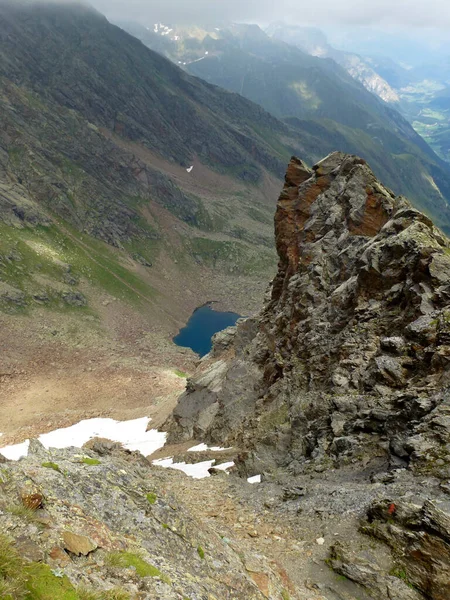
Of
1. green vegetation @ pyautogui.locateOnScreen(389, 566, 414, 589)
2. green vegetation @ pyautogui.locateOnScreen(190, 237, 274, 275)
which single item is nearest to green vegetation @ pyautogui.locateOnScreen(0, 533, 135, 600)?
green vegetation @ pyautogui.locateOnScreen(389, 566, 414, 589)

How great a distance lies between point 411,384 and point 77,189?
131 meters

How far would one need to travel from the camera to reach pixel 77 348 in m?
80.1

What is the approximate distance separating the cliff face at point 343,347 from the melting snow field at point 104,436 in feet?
11.1

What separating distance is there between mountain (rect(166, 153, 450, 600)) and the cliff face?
0.09 metres

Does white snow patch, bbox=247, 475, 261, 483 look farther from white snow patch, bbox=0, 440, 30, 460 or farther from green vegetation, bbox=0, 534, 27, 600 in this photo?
white snow patch, bbox=0, 440, 30, 460

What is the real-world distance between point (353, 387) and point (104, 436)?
113 ft

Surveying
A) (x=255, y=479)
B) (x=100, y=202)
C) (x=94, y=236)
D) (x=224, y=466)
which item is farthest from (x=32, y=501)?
(x=100, y=202)

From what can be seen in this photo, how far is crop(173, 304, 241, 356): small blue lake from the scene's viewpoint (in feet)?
339

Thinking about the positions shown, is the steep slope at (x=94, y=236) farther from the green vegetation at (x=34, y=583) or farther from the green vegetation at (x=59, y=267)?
the green vegetation at (x=34, y=583)

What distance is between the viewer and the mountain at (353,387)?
13391 mm

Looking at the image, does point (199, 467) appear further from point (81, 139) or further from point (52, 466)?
point (81, 139)

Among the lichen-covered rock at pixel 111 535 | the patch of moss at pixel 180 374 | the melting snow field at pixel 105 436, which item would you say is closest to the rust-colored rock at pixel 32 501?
the lichen-covered rock at pixel 111 535

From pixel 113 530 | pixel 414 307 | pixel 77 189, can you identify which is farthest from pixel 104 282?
pixel 113 530

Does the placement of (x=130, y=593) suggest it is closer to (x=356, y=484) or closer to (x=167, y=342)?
(x=356, y=484)
